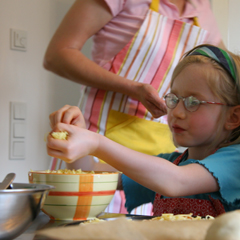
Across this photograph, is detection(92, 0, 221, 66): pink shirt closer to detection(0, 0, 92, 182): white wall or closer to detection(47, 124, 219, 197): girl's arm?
detection(47, 124, 219, 197): girl's arm

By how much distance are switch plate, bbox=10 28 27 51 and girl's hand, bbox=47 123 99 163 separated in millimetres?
1359

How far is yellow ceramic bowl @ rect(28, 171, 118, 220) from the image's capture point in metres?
0.65

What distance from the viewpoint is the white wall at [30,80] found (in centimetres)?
179

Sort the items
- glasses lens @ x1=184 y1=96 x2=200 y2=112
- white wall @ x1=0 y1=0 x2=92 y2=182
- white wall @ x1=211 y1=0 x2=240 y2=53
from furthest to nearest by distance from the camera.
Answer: white wall @ x1=211 y1=0 x2=240 y2=53 < white wall @ x1=0 y1=0 x2=92 y2=182 < glasses lens @ x1=184 y1=96 x2=200 y2=112

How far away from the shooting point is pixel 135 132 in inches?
47.8

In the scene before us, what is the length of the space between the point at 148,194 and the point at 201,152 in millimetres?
209

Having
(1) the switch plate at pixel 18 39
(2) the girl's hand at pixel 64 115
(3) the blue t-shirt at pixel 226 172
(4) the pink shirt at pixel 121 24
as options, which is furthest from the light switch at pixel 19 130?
(3) the blue t-shirt at pixel 226 172

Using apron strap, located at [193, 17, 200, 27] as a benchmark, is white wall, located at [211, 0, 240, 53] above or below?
above

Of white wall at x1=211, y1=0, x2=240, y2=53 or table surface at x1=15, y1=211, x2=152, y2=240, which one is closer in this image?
table surface at x1=15, y1=211, x2=152, y2=240

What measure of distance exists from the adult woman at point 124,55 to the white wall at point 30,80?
68 cm

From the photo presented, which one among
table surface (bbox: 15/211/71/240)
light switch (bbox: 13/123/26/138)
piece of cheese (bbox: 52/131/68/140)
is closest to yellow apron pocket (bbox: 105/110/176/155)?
table surface (bbox: 15/211/71/240)

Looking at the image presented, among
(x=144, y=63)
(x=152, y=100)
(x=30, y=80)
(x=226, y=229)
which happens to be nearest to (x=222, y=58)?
(x=152, y=100)

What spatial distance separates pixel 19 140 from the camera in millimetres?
1828

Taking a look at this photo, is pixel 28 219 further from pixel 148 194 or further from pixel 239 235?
pixel 148 194
